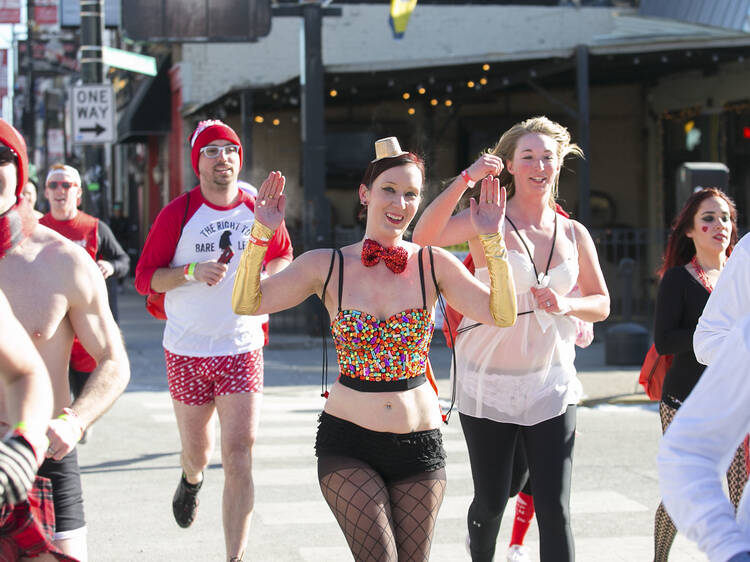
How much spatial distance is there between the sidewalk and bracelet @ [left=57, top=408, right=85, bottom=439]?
27.3ft

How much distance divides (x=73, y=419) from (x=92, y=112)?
1136 cm

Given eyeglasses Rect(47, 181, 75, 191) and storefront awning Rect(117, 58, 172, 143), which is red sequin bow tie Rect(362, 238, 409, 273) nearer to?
eyeglasses Rect(47, 181, 75, 191)

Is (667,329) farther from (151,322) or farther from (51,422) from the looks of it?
(151,322)

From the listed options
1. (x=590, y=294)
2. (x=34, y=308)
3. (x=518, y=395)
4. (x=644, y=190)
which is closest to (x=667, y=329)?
(x=590, y=294)

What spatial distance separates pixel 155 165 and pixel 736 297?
28.5 m

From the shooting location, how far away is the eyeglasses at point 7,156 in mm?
3189

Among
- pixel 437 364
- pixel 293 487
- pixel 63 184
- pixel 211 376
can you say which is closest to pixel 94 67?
pixel 437 364

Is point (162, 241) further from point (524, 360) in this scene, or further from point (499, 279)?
point (499, 279)

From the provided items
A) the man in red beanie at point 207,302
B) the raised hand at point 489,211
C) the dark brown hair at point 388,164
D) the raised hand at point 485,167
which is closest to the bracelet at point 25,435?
the dark brown hair at point 388,164

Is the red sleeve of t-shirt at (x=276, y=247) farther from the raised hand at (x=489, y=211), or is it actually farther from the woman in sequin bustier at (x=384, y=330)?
the raised hand at (x=489, y=211)

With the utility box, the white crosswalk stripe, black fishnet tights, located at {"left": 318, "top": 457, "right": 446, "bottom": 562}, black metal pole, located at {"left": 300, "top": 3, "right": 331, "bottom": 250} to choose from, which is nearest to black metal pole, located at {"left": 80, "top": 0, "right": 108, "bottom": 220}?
black metal pole, located at {"left": 300, "top": 3, "right": 331, "bottom": 250}

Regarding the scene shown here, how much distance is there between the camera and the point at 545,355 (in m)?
4.87

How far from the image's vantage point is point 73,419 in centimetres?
323

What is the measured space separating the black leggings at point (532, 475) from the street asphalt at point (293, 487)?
47.0 inches
